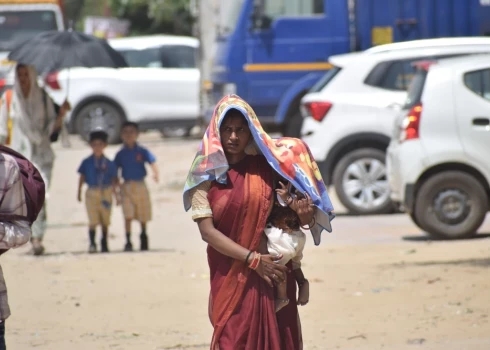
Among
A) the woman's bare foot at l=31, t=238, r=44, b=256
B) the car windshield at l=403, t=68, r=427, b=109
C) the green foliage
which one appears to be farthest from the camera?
the green foliage

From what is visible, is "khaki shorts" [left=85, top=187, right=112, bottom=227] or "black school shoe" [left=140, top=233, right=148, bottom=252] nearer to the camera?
"khaki shorts" [left=85, top=187, right=112, bottom=227]

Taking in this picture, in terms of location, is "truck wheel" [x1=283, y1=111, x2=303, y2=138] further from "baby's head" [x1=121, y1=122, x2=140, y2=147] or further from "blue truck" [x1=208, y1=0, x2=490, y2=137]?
"baby's head" [x1=121, y1=122, x2=140, y2=147]

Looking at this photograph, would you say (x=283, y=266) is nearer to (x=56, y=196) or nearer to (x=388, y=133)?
(x=388, y=133)

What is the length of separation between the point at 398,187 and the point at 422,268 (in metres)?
1.63

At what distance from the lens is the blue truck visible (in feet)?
52.2

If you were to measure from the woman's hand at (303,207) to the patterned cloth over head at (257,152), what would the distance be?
0.9 inches

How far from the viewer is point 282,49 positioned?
1597cm

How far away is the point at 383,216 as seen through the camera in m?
13.3

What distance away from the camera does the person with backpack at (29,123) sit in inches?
428

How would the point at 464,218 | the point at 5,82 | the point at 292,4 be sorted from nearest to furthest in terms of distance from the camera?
the point at 464,218 < the point at 292,4 < the point at 5,82

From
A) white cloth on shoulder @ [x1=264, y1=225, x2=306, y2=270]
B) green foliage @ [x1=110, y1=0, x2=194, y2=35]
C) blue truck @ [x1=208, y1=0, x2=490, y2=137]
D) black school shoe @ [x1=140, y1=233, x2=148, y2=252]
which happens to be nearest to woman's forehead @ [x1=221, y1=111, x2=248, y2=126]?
white cloth on shoulder @ [x1=264, y1=225, x2=306, y2=270]

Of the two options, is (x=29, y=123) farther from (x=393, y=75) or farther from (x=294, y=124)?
(x=294, y=124)

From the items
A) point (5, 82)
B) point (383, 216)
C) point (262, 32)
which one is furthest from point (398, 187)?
point (5, 82)

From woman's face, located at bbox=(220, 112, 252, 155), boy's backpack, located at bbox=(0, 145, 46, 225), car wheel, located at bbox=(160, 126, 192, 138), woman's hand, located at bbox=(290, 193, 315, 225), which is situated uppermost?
woman's face, located at bbox=(220, 112, 252, 155)
